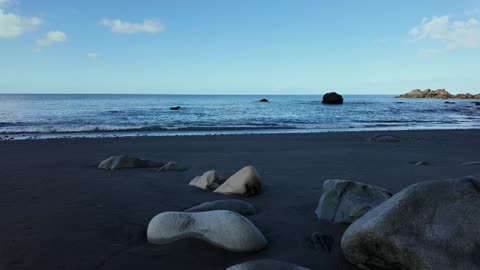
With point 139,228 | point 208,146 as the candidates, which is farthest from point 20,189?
point 208,146

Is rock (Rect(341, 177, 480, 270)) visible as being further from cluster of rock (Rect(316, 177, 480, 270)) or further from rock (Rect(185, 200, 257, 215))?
rock (Rect(185, 200, 257, 215))

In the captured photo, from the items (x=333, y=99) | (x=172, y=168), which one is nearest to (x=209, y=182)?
(x=172, y=168)

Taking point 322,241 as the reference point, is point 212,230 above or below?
above

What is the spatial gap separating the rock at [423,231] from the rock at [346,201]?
34.5 inches

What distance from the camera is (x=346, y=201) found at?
13.1 ft

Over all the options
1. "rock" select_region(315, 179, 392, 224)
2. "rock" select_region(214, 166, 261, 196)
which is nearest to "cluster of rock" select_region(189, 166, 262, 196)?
"rock" select_region(214, 166, 261, 196)

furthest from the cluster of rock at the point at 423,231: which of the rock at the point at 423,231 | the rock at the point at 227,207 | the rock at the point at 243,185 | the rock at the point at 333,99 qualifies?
the rock at the point at 333,99

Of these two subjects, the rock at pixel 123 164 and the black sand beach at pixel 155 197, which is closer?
the black sand beach at pixel 155 197

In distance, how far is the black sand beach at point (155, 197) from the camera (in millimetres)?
3121

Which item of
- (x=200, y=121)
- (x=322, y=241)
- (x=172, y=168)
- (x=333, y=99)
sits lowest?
(x=200, y=121)

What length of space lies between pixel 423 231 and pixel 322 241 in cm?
98

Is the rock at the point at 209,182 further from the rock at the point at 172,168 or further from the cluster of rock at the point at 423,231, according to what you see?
the cluster of rock at the point at 423,231

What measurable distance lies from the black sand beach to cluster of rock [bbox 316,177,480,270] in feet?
1.19

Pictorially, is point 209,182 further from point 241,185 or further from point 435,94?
point 435,94
